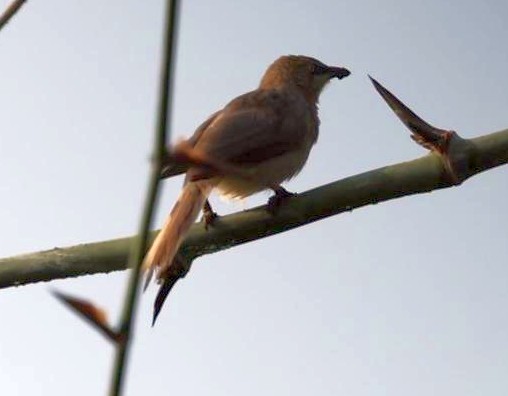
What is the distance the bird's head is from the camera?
22.1ft

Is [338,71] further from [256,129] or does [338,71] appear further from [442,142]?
[442,142]

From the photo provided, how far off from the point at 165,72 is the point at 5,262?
1.82 metres

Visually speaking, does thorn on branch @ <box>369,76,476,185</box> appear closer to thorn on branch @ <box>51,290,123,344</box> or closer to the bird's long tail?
the bird's long tail

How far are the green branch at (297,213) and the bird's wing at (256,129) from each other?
1866mm

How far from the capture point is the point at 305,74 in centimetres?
683

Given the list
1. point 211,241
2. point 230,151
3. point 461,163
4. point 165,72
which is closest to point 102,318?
point 165,72

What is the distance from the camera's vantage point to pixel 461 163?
208 centimetres

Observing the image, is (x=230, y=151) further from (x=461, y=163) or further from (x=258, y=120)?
(x=461, y=163)

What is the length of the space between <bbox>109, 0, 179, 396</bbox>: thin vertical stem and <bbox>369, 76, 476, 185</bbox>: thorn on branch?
65.3 inches

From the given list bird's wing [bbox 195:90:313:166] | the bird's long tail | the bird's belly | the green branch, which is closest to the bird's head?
bird's wing [bbox 195:90:313:166]

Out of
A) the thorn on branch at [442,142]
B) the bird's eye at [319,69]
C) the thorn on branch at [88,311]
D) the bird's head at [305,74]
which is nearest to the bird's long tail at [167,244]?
the thorn on branch at [442,142]

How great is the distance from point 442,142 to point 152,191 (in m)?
1.77

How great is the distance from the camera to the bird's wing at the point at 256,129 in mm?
4586

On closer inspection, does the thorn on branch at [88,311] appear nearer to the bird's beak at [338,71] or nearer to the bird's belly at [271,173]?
the bird's belly at [271,173]
